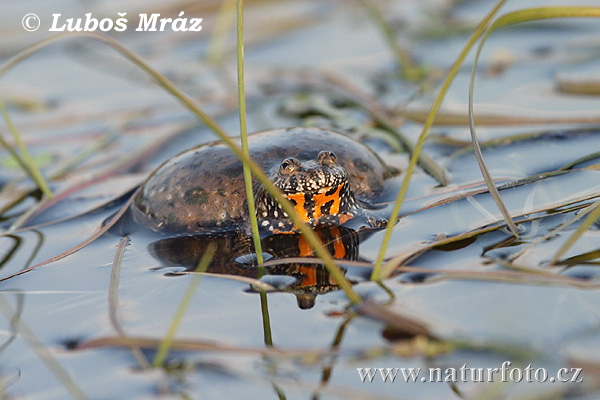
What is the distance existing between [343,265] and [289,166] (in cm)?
78

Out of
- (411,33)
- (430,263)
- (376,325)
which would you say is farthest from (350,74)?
(376,325)

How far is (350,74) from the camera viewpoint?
604cm

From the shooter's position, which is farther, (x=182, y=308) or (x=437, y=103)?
(x=437, y=103)

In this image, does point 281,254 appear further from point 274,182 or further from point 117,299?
point 117,299

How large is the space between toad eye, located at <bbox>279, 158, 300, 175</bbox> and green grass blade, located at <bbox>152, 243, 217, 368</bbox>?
0.53m

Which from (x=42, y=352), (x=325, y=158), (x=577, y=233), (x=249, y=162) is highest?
(x=325, y=158)

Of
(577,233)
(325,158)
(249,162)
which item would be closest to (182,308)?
(249,162)

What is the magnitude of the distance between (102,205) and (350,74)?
113 inches

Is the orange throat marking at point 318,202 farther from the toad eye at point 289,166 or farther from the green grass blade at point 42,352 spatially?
the green grass blade at point 42,352

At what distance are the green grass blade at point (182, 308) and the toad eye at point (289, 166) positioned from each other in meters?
0.53

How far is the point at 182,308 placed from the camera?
6.43ft

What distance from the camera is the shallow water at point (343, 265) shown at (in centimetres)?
211

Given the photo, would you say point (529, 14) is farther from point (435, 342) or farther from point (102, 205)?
point (102, 205)

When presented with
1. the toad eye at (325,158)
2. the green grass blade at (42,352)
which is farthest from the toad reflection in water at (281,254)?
the green grass blade at (42,352)
